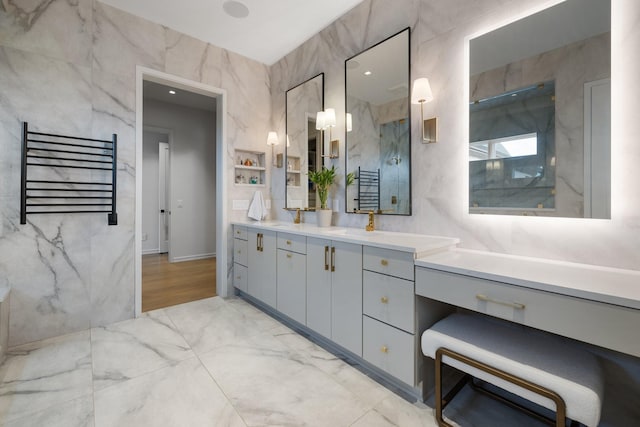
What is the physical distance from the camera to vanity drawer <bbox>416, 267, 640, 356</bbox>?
3.21 ft

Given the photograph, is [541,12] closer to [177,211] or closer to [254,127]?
[254,127]

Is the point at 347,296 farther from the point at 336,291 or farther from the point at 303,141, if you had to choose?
the point at 303,141

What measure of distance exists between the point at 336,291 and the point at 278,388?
702 mm

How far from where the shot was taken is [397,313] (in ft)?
5.33

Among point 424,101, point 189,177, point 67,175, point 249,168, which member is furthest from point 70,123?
point 189,177

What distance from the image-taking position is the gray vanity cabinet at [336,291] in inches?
73.8

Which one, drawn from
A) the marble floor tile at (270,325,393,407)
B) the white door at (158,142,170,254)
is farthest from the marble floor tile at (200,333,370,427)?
the white door at (158,142,170,254)

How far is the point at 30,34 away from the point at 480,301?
3.72m

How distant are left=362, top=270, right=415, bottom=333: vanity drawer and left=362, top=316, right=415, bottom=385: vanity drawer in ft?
0.16

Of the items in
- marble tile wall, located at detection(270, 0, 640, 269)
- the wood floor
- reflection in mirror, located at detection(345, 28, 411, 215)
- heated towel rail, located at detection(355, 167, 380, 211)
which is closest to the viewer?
marble tile wall, located at detection(270, 0, 640, 269)

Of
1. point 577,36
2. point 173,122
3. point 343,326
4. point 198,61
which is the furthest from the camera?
point 173,122

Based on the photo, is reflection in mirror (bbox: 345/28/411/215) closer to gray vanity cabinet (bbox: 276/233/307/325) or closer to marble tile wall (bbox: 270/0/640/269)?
marble tile wall (bbox: 270/0/640/269)

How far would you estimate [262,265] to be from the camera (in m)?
2.82

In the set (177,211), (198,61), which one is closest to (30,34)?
(198,61)
